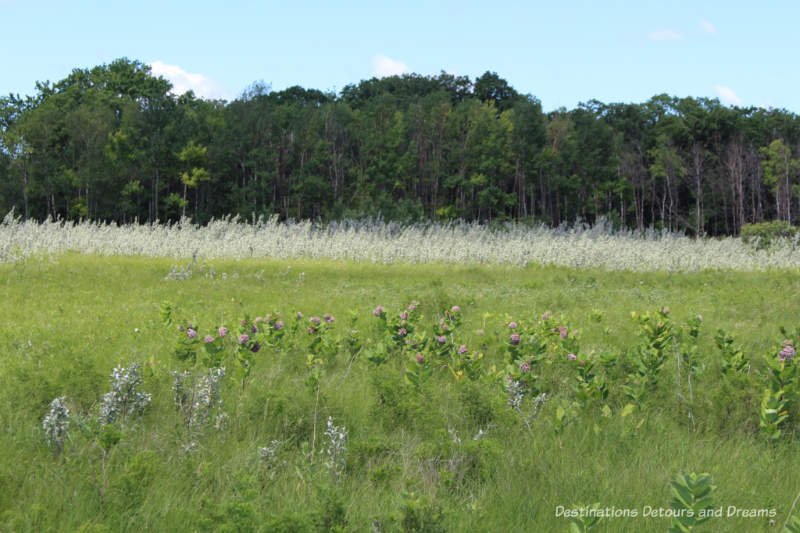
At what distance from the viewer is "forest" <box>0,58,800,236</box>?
3234 centimetres

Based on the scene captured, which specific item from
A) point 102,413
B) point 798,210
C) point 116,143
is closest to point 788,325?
point 102,413

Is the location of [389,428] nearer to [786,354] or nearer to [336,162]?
[786,354]

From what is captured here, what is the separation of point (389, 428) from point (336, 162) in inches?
1287

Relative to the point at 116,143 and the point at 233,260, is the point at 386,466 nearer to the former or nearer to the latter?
the point at 233,260

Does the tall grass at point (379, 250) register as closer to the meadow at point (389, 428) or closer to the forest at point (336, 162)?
the meadow at point (389, 428)

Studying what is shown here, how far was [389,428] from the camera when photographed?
3846mm

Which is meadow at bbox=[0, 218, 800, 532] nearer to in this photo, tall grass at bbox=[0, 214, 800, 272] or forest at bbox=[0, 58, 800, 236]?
tall grass at bbox=[0, 214, 800, 272]

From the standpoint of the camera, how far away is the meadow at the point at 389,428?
270cm

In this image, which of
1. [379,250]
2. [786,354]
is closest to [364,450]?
[786,354]

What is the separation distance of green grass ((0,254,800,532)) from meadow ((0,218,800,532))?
0.01 meters

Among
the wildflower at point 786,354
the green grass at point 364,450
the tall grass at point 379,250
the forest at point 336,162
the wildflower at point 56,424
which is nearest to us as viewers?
the green grass at point 364,450

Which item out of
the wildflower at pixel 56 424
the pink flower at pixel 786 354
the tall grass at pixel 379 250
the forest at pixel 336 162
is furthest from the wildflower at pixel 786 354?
the forest at pixel 336 162

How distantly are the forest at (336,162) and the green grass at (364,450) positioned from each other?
21.5m

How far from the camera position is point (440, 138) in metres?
35.3
